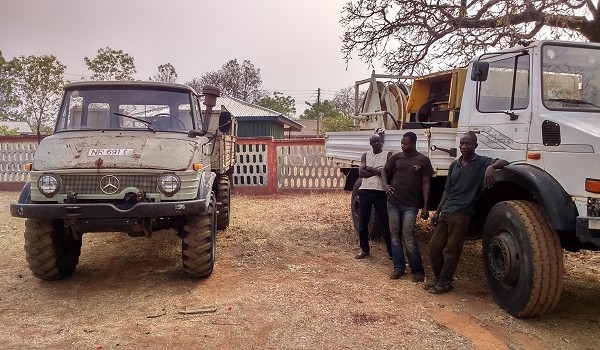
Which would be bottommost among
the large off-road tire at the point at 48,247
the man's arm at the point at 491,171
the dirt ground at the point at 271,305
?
the dirt ground at the point at 271,305

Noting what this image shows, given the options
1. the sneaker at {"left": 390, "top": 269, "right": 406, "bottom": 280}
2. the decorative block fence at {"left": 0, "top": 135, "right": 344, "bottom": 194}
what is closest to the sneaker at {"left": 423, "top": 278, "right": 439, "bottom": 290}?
the sneaker at {"left": 390, "top": 269, "right": 406, "bottom": 280}

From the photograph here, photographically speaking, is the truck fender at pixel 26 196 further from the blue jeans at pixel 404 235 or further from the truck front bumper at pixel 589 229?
the truck front bumper at pixel 589 229

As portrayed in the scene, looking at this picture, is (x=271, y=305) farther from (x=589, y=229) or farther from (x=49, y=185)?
(x=589, y=229)

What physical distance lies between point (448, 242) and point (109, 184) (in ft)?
11.4

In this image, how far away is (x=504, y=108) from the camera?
479 centimetres

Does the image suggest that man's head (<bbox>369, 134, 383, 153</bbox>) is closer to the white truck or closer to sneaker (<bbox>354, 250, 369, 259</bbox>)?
the white truck

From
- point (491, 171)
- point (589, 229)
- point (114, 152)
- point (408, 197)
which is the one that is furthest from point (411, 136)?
point (114, 152)

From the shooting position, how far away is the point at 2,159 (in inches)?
530

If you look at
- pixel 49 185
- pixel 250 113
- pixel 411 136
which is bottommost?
pixel 49 185

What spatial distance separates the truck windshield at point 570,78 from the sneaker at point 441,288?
2024 mm

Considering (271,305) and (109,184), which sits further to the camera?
(109,184)

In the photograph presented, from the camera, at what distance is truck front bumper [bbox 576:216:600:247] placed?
3650 millimetres

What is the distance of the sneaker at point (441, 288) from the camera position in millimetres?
4918

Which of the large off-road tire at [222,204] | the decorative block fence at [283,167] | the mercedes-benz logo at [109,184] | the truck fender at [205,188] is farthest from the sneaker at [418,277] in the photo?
the decorative block fence at [283,167]
